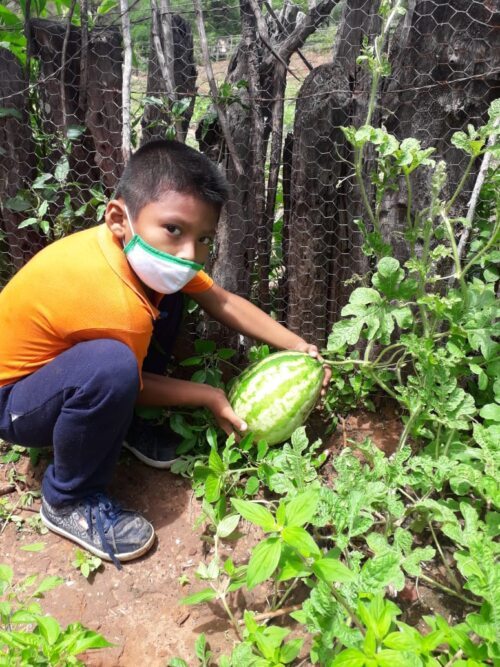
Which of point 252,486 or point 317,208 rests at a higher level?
point 317,208

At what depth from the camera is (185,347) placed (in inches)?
107

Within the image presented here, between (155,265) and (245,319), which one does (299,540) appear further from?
(245,319)

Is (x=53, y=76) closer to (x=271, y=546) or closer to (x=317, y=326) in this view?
(x=317, y=326)

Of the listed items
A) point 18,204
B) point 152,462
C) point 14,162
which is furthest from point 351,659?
point 14,162

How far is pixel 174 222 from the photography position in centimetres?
186

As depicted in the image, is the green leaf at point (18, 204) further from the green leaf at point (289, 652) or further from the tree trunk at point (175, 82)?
the green leaf at point (289, 652)

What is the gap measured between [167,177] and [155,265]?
0.29m

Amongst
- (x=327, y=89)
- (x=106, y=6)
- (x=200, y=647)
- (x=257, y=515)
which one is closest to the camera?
(x=257, y=515)

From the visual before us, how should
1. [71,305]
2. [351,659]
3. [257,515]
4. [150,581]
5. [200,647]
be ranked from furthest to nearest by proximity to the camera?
[150,581] → [71,305] → [200,647] → [257,515] → [351,659]

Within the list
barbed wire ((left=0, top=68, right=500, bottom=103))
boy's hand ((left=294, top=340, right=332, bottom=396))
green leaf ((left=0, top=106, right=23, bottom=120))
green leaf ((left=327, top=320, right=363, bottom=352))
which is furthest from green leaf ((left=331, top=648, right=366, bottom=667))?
green leaf ((left=0, top=106, right=23, bottom=120))

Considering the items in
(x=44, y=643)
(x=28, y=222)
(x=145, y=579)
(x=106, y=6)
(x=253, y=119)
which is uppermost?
(x=106, y=6)

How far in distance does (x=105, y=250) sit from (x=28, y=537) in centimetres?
114

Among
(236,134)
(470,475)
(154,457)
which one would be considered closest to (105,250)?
(236,134)

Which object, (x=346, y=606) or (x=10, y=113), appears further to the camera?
(x=10, y=113)
